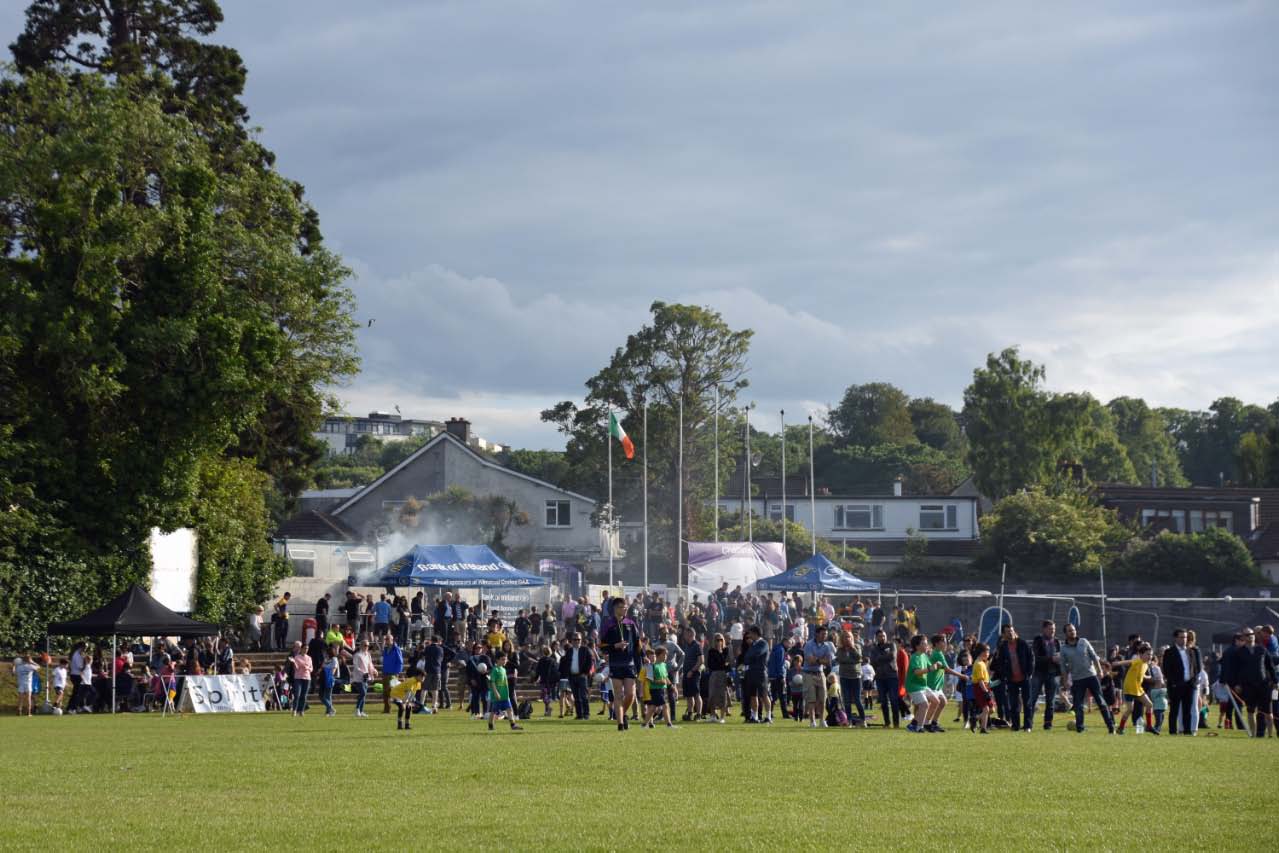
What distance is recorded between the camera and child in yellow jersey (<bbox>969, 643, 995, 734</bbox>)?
24.2 m

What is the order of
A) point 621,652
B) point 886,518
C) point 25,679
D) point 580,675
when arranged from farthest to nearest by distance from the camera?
point 886,518 → point 25,679 → point 580,675 → point 621,652

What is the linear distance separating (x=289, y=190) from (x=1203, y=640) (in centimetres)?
2986

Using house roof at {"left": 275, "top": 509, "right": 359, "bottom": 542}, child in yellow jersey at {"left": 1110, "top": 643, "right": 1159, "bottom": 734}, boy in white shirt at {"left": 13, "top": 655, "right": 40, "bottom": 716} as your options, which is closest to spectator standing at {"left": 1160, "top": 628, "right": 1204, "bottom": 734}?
child in yellow jersey at {"left": 1110, "top": 643, "right": 1159, "bottom": 734}

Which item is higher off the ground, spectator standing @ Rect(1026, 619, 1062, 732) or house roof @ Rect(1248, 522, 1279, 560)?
house roof @ Rect(1248, 522, 1279, 560)

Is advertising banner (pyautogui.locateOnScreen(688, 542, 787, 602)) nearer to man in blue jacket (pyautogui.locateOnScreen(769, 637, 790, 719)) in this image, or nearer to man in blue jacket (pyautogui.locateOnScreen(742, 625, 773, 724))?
man in blue jacket (pyautogui.locateOnScreen(769, 637, 790, 719))

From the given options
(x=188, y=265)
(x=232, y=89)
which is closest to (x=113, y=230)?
(x=188, y=265)

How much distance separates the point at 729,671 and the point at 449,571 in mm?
14515

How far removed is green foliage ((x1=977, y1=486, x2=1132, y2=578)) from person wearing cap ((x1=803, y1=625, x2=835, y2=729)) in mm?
41076

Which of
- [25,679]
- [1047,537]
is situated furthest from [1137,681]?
[1047,537]

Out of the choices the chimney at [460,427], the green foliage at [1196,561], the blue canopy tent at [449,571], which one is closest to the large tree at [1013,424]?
the green foliage at [1196,561]

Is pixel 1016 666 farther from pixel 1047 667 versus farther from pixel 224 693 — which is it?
pixel 224 693

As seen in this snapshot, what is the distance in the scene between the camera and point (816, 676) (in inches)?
1063

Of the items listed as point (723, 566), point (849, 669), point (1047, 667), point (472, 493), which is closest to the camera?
point (1047, 667)

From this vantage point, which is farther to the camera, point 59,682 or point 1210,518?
point 1210,518
